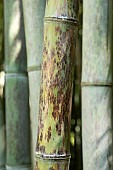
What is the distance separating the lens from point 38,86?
119 cm

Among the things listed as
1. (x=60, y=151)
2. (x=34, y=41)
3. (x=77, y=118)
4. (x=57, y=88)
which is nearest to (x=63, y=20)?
(x=57, y=88)

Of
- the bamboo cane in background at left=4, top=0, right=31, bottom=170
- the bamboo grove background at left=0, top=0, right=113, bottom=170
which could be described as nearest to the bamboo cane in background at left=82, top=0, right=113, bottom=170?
the bamboo grove background at left=0, top=0, right=113, bottom=170

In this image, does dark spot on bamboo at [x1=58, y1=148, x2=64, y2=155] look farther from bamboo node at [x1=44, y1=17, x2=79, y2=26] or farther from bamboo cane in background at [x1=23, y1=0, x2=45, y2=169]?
bamboo cane in background at [x1=23, y1=0, x2=45, y2=169]

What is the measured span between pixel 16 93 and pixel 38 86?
0.56ft

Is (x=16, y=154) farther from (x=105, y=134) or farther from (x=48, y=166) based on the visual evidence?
(x=48, y=166)

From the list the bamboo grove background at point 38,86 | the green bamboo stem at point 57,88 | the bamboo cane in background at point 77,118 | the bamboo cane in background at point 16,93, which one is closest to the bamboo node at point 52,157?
the green bamboo stem at point 57,88

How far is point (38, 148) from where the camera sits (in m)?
0.83

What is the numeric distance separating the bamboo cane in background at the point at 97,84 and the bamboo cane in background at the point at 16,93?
31 centimetres

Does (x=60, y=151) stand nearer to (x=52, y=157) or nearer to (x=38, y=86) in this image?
(x=52, y=157)

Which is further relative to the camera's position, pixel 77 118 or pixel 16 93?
pixel 77 118

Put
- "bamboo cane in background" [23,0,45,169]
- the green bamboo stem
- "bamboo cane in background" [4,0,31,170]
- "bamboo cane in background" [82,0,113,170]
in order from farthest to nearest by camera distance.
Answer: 1. "bamboo cane in background" [4,0,31,170]
2. "bamboo cane in background" [23,0,45,169]
3. "bamboo cane in background" [82,0,113,170]
4. the green bamboo stem

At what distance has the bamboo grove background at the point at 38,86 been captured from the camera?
3.46ft

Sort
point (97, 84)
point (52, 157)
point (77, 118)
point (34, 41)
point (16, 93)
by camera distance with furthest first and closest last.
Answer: point (77, 118)
point (16, 93)
point (34, 41)
point (97, 84)
point (52, 157)

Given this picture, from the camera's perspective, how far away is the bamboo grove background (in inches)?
41.6
